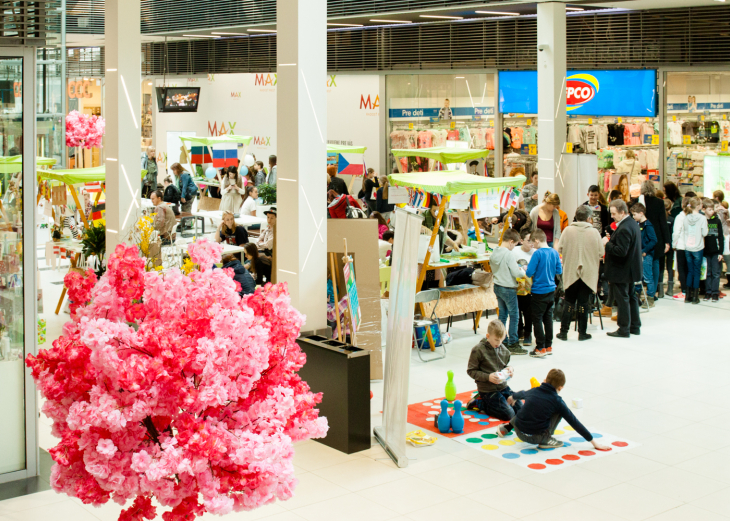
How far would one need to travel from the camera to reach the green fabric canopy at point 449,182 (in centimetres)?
988

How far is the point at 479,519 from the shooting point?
17.8ft

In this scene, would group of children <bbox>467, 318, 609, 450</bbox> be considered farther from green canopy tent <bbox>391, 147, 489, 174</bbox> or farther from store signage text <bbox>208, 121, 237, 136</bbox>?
store signage text <bbox>208, 121, 237, 136</bbox>

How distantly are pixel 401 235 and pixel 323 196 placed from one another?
1.13m

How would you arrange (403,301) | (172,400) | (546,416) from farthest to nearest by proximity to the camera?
(546,416) < (403,301) < (172,400)

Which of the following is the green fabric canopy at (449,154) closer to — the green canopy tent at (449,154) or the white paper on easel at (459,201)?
the green canopy tent at (449,154)

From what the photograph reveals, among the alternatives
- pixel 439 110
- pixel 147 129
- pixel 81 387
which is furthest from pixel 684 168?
pixel 147 129

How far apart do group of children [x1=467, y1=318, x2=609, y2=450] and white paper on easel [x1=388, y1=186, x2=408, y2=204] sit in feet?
12.5

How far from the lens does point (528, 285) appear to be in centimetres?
946

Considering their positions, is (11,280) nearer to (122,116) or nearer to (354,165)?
(122,116)

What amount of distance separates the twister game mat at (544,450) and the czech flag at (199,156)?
13.9 metres

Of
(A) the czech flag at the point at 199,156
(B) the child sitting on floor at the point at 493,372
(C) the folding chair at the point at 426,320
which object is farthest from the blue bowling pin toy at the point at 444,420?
(A) the czech flag at the point at 199,156

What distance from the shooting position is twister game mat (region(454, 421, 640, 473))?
6410 mm

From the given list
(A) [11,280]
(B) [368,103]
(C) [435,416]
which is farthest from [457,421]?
(B) [368,103]

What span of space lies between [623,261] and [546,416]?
13.3 ft
